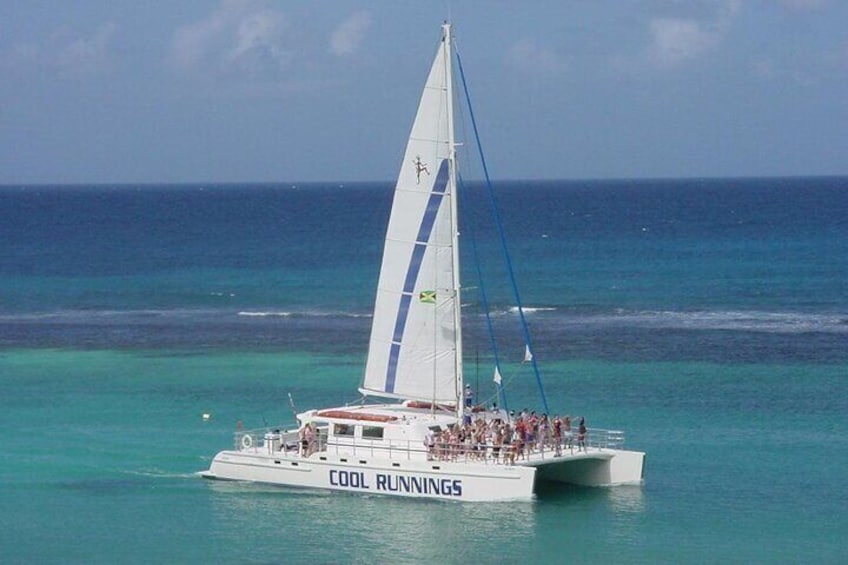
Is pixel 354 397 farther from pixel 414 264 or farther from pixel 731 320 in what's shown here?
pixel 731 320

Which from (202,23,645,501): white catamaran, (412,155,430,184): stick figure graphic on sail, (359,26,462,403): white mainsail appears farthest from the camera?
(412,155,430,184): stick figure graphic on sail

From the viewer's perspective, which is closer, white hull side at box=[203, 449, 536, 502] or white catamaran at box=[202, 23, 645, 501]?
white hull side at box=[203, 449, 536, 502]

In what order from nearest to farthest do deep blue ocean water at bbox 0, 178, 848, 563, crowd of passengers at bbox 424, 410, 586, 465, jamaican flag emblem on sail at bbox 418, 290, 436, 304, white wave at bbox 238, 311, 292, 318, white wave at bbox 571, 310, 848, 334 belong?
deep blue ocean water at bbox 0, 178, 848, 563
crowd of passengers at bbox 424, 410, 586, 465
jamaican flag emblem on sail at bbox 418, 290, 436, 304
white wave at bbox 571, 310, 848, 334
white wave at bbox 238, 311, 292, 318

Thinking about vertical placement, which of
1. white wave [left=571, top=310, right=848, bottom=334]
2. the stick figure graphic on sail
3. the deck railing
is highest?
the stick figure graphic on sail

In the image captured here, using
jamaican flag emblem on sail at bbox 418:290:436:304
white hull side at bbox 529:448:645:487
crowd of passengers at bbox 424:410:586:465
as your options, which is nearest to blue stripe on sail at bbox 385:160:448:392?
jamaican flag emblem on sail at bbox 418:290:436:304

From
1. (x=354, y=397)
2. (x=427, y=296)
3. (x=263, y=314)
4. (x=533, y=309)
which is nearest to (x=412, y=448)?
(x=427, y=296)

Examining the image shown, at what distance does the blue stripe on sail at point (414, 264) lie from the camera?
46969mm

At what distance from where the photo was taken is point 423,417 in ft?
153

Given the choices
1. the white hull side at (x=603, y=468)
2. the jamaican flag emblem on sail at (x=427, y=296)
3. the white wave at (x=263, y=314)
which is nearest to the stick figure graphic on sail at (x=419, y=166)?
the jamaican flag emblem on sail at (x=427, y=296)

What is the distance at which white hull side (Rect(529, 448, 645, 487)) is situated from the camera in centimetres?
4628

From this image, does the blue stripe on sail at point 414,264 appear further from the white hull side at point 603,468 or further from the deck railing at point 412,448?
the white hull side at point 603,468

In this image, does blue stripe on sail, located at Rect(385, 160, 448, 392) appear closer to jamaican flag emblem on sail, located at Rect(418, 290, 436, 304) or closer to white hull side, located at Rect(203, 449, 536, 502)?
jamaican flag emblem on sail, located at Rect(418, 290, 436, 304)

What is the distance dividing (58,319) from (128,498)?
147ft

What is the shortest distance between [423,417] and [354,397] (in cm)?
1492
